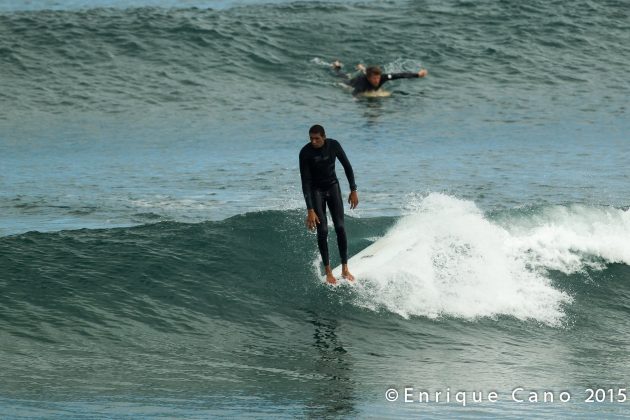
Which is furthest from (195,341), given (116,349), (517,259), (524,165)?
(524,165)

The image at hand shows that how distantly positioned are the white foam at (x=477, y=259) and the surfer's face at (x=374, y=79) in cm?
1105

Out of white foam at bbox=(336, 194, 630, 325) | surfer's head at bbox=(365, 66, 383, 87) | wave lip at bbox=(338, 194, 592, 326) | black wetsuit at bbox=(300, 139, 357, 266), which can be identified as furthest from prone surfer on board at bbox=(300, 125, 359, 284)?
surfer's head at bbox=(365, 66, 383, 87)

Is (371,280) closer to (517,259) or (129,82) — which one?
(517,259)

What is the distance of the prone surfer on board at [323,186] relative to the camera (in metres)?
10.5

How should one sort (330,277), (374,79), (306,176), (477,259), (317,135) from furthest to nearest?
(374,79), (477,259), (330,277), (306,176), (317,135)

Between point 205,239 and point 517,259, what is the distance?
142 inches

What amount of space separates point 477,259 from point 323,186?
1902 mm

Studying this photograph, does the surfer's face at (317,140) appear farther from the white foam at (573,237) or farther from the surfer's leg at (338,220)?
the white foam at (573,237)

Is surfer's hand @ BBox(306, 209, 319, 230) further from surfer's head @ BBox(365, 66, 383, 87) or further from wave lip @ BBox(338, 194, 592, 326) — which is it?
surfer's head @ BBox(365, 66, 383, 87)

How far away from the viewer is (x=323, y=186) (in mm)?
10711

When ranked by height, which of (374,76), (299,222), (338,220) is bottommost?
(374,76)

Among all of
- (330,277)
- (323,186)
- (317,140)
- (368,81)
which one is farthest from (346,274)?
(368,81)

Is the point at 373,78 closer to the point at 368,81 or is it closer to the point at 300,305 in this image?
the point at 368,81

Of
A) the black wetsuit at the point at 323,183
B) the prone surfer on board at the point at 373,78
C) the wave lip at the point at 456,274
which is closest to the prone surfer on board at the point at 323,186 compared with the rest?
the black wetsuit at the point at 323,183
